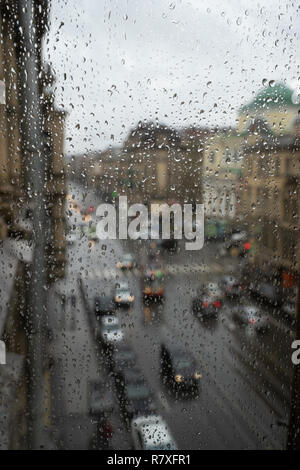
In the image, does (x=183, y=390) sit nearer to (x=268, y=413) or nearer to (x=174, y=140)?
(x=268, y=413)

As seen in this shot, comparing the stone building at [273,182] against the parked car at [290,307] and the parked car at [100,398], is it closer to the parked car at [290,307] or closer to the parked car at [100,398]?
the parked car at [290,307]

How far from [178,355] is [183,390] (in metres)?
0.12

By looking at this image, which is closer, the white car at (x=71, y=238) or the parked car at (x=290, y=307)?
the white car at (x=71, y=238)

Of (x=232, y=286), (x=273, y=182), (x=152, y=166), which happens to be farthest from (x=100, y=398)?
(x=273, y=182)

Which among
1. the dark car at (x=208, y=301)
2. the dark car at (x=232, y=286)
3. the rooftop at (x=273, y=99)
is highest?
the rooftop at (x=273, y=99)

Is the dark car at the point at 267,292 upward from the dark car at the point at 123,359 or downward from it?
upward

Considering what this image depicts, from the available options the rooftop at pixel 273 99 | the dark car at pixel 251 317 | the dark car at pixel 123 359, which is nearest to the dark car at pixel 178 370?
the dark car at pixel 123 359

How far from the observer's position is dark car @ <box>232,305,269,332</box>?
1255mm

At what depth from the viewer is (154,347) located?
121 cm

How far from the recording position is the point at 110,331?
3.92ft

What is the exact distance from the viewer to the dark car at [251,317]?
1.25 metres

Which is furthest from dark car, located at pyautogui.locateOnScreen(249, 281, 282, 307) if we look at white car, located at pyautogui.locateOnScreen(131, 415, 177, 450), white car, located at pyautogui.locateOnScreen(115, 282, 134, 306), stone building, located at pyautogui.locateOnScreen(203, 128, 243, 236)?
white car, located at pyautogui.locateOnScreen(131, 415, 177, 450)

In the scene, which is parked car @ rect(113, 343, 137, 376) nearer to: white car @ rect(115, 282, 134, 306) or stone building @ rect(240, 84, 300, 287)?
white car @ rect(115, 282, 134, 306)

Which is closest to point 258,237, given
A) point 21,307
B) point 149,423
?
→ point 149,423
